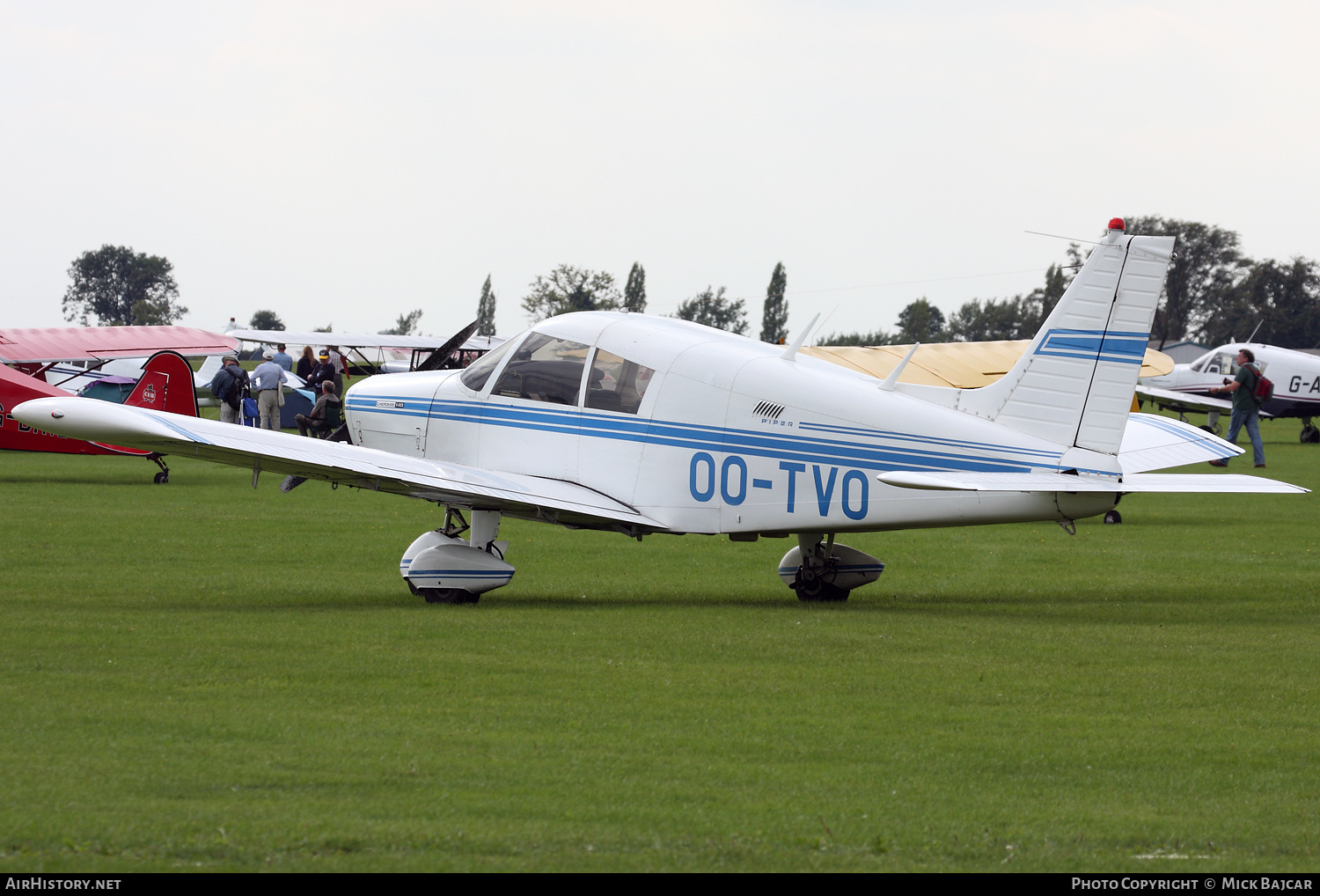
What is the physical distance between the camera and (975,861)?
4926mm

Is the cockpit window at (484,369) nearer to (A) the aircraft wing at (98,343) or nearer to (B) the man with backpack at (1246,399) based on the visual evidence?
(A) the aircraft wing at (98,343)

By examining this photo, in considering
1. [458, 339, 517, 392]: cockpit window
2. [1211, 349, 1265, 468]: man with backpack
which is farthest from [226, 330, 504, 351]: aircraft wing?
[458, 339, 517, 392]: cockpit window

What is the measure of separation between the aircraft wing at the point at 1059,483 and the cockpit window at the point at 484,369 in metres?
3.74

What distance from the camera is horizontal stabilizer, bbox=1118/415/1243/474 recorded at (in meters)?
12.1

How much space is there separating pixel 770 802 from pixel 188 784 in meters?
2.31

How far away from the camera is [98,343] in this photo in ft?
102

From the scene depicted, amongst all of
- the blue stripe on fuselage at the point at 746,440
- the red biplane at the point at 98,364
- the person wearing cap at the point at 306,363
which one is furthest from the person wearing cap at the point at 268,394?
the blue stripe on fuselage at the point at 746,440

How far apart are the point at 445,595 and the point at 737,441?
2.63 metres

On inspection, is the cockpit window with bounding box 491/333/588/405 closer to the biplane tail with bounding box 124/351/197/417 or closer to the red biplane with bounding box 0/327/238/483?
the red biplane with bounding box 0/327/238/483

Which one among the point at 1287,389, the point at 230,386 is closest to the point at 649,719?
the point at 230,386

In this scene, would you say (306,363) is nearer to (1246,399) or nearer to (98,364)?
(98,364)

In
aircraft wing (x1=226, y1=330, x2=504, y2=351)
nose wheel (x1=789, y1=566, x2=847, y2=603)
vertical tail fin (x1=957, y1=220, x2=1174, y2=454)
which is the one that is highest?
vertical tail fin (x1=957, y1=220, x2=1174, y2=454)

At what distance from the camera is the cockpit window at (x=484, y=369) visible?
487 inches

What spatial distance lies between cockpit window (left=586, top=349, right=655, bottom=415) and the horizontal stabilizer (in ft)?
13.4
